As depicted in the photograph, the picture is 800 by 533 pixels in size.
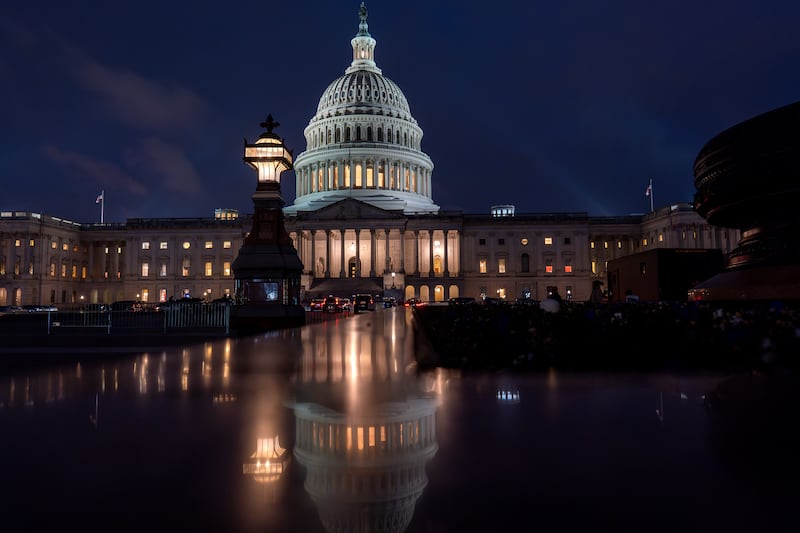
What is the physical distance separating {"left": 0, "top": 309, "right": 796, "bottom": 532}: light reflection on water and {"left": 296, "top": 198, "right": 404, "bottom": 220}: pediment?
95845mm

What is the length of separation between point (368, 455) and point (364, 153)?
119 meters

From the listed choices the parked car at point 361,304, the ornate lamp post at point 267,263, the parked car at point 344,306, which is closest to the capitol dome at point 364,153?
the parked car at point 344,306

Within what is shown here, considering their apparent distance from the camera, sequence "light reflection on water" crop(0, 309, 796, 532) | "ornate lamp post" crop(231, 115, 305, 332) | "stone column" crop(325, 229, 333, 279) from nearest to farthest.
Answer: "light reflection on water" crop(0, 309, 796, 532), "ornate lamp post" crop(231, 115, 305, 332), "stone column" crop(325, 229, 333, 279)

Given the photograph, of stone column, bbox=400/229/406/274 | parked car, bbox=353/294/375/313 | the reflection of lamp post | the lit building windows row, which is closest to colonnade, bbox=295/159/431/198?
stone column, bbox=400/229/406/274

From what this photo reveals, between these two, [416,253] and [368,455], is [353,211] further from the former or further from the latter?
[368,455]

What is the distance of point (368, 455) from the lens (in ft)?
12.5

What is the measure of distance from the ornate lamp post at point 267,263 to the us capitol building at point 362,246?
68.8m

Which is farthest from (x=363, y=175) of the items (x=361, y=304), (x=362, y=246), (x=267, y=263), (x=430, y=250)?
(x=267, y=263)

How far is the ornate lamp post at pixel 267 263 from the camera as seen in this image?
2523cm

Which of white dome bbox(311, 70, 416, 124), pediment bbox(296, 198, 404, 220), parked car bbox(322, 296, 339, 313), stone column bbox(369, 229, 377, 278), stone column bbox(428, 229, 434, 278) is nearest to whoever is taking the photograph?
parked car bbox(322, 296, 339, 313)

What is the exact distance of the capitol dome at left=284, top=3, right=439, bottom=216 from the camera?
119750mm

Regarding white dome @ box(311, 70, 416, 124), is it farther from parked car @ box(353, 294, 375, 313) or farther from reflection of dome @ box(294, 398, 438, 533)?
reflection of dome @ box(294, 398, 438, 533)

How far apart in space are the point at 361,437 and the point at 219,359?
730cm

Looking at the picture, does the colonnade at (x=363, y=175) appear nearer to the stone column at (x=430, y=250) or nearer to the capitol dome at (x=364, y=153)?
the capitol dome at (x=364, y=153)
